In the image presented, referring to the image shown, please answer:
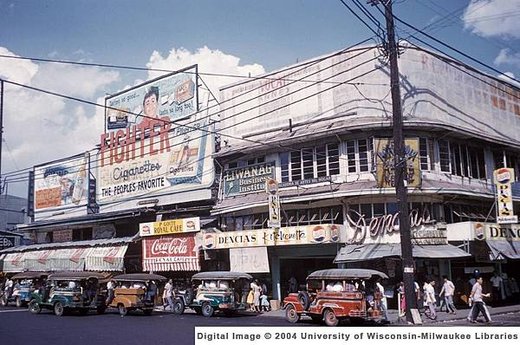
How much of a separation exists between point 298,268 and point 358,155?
4944mm

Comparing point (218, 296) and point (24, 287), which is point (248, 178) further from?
point (24, 287)

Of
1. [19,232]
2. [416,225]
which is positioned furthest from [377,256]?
[19,232]

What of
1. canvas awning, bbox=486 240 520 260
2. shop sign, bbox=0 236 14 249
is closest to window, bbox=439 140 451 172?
canvas awning, bbox=486 240 520 260

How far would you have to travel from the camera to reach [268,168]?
20469 mm

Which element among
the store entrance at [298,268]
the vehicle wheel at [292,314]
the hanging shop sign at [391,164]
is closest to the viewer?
the vehicle wheel at [292,314]

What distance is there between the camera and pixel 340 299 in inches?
546

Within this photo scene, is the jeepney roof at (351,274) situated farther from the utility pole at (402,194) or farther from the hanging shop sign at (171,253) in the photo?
the hanging shop sign at (171,253)

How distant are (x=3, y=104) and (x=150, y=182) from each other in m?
14.0

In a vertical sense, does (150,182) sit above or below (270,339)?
above

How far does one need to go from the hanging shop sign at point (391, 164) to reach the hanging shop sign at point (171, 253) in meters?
8.51

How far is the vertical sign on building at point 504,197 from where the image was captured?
1644 centimetres

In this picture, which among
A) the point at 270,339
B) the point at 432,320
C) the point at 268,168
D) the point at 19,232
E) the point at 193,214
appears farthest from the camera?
the point at 19,232

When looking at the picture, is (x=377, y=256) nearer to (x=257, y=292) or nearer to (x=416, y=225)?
(x=416, y=225)

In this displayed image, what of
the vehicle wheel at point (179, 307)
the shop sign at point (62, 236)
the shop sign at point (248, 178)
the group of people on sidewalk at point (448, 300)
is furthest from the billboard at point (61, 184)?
the group of people on sidewalk at point (448, 300)
